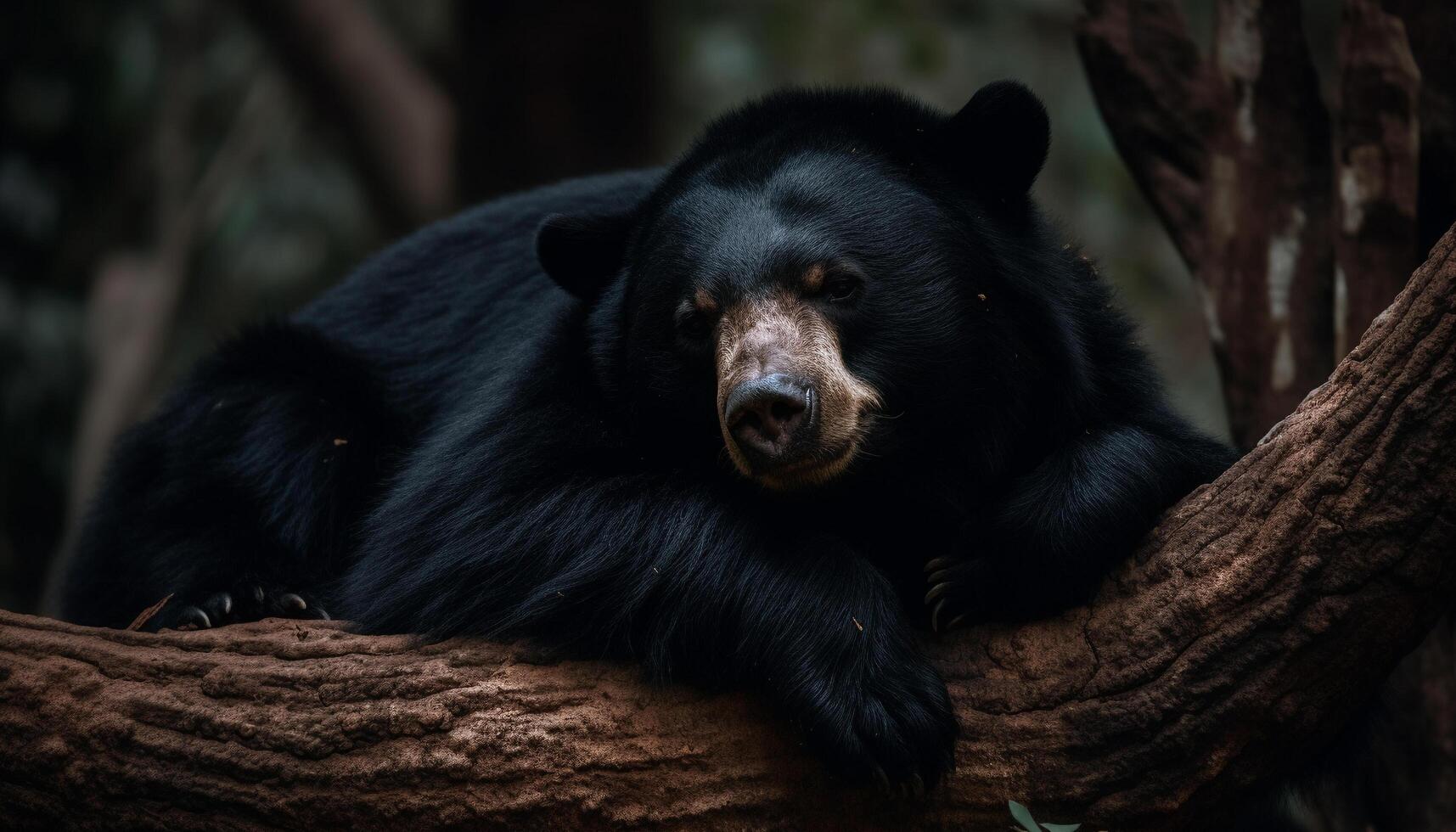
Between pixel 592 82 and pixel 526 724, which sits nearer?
pixel 526 724

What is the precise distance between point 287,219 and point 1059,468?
12542 mm

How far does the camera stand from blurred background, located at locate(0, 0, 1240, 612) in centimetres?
1005

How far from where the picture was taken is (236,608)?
461cm

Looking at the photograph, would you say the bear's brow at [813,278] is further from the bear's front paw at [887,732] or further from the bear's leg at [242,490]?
the bear's leg at [242,490]

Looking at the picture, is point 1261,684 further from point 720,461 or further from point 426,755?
point 426,755

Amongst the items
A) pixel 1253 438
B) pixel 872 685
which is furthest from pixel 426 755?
pixel 1253 438

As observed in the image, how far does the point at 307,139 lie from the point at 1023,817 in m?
14.6

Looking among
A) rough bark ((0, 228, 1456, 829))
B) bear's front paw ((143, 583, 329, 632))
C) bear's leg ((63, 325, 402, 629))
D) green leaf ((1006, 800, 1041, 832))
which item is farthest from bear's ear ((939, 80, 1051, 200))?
bear's front paw ((143, 583, 329, 632))

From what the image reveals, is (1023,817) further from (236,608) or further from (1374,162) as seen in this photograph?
(1374,162)

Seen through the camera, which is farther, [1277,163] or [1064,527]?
[1277,163]

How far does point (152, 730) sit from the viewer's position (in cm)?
360

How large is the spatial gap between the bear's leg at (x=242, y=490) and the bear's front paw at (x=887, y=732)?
6.68 ft

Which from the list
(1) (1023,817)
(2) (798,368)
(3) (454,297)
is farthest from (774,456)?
(3) (454,297)

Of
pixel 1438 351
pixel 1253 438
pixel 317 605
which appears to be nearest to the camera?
pixel 1438 351
